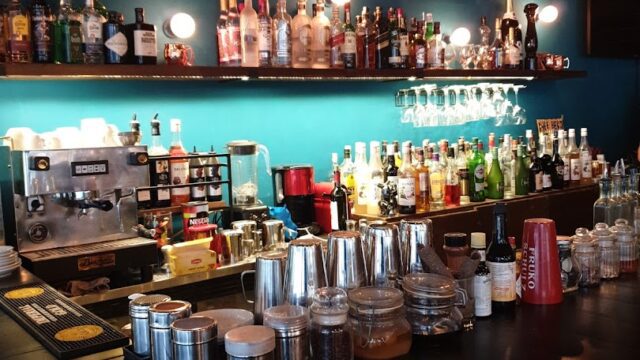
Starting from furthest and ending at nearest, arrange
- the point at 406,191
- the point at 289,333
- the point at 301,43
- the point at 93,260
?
the point at 406,191, the point at 301,43, the point at 93,260, the point at 289,333

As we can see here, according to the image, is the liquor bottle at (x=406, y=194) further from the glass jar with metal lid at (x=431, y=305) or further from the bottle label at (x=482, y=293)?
the glass jar with metal lid at (x=431, y=305)

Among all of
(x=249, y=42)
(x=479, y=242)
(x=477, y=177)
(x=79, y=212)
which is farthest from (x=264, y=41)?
(x=479, y=242)

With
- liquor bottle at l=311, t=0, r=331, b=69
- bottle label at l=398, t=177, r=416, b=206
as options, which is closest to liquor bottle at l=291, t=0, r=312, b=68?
liquor bottle at l=311, t=0, r=331, b=69

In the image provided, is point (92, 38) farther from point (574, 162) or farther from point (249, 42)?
point (574, 162)

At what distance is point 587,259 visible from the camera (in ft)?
6.54

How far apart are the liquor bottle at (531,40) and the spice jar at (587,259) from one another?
8.71 feet

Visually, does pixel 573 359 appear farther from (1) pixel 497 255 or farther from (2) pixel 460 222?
(2) pixel 460 222

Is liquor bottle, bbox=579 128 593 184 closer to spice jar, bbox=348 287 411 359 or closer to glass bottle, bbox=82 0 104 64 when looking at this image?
glass bottle, bbox=82 0 104 64

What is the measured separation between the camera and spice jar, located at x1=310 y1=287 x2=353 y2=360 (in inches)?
52.2

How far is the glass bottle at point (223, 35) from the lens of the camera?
10.0ft

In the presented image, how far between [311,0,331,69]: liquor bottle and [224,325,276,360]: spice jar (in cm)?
227

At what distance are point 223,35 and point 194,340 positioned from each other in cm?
214

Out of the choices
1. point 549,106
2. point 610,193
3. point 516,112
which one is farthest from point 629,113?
point 610,193

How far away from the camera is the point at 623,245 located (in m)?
2.16
